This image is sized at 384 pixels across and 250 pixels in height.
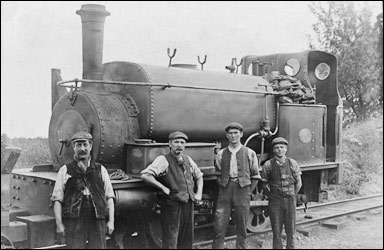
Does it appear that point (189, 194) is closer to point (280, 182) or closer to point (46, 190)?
point (280, 182)

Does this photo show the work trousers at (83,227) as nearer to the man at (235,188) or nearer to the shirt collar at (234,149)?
the man at (235,188)

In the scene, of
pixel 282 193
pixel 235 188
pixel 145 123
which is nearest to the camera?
pixel 235 188

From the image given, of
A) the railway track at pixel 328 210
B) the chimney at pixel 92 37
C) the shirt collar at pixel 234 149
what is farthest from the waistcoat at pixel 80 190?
the railway track at pixel 328 210

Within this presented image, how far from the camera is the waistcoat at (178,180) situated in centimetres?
504

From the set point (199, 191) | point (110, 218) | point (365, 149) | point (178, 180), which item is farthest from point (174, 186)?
point (365, 149)

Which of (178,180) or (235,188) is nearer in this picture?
(178,180)

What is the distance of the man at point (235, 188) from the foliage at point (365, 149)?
8.60 m

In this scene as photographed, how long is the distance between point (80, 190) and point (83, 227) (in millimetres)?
338

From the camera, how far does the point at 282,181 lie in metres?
5.82

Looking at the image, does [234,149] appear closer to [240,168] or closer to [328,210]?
[240,168]

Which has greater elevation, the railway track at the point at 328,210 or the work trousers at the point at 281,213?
the work trousers at the point at 281,213

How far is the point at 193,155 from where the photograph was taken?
608 cm

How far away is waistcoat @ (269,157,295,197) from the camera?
5.81 m

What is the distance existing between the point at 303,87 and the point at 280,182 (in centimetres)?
293
